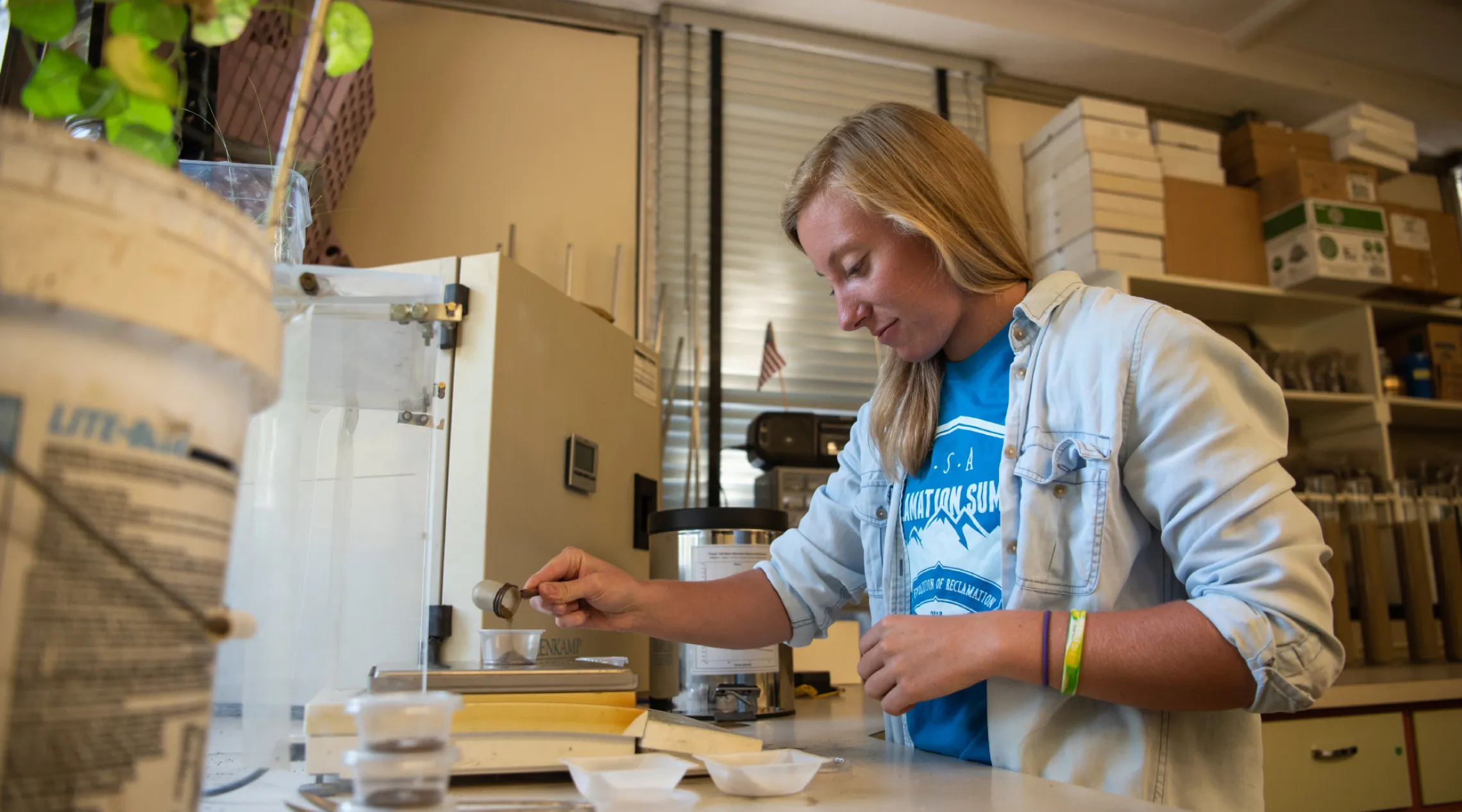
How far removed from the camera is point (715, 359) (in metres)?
2.48

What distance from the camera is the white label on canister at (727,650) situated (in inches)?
56.5

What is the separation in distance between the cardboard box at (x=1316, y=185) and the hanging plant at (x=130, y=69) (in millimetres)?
2877

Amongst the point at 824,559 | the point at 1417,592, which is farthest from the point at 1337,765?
the point at 824,559

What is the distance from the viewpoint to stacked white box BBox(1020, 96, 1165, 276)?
8.34ft

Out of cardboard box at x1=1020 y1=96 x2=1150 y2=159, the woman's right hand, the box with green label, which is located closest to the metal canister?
the woman's right hand

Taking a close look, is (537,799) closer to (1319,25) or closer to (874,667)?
(874,667)

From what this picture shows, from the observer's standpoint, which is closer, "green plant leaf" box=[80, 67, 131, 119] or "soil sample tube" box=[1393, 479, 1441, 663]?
"green plant leaf" box=[80, 67, 131, 119]

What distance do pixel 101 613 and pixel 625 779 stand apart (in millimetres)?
332

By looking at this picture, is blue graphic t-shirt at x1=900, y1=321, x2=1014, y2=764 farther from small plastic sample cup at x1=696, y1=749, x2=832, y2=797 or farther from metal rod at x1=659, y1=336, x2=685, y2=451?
metal rod at x1=659, y1=336, x2=685, y2=451

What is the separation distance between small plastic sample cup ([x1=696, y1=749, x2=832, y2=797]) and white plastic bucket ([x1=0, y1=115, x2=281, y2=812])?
13.8 inches

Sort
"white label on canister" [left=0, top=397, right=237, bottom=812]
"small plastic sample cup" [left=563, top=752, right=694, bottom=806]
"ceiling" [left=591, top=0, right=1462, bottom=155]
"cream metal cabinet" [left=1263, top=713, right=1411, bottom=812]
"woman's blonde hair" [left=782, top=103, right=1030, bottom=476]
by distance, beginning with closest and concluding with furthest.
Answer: "white label on canister" [left=0, top=397, right=237, bottom=812] → "small plastic sample cup" [left=563, top=752, right=694, bottom=806] → "woman's blonde hair" [left=782, top=103, right=1030, bottom=476] → "cream metal cabinet" [left=1263, top=713, right=1411, bottom=812] → "ceiling" [left=591, top=0, right=1462, bottom=155]

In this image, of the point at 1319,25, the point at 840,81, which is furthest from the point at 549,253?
the point at 1319,25

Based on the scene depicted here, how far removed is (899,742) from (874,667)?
227mm

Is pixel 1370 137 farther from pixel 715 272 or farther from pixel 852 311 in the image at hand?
pixel 852 311
